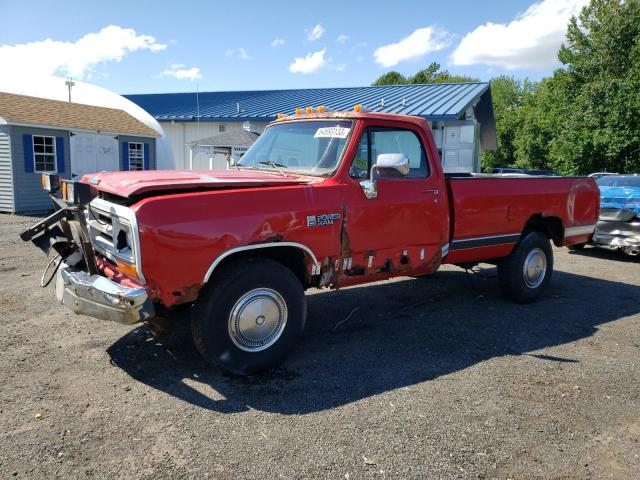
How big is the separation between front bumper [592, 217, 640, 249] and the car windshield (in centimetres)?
131

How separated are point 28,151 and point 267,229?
14.4 metres

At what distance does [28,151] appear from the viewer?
1499 centimetres

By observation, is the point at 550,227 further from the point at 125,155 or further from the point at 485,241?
the point at 125,155

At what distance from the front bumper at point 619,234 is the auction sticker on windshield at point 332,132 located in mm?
7213

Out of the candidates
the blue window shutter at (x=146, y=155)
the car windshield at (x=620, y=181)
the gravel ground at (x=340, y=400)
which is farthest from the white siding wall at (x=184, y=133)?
the gravel ground at (x=340, y=400)

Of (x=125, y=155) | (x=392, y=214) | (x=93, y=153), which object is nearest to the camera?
(x=392, y=214)

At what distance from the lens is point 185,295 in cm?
349

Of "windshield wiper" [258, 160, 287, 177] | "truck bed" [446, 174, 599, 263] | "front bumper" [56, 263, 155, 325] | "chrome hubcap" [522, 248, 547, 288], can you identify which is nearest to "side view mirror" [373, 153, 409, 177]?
"windshield wiper" [258, 160, 287, 177]

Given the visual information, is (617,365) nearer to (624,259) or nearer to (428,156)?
(428,156)

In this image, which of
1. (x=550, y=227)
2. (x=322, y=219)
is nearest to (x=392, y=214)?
(x=322, y=219)

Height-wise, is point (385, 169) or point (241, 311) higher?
point (385, 169)

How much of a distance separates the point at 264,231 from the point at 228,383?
1229mm

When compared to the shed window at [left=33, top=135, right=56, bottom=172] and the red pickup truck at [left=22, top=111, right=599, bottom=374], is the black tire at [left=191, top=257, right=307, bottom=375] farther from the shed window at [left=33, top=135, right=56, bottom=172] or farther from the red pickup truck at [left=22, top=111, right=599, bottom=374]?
the shed window at [left=33, top=135, right=56, bottom=172]

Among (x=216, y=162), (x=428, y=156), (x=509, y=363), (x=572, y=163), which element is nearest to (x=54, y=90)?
(x=216, y=162)
